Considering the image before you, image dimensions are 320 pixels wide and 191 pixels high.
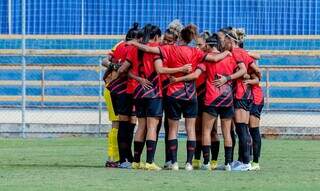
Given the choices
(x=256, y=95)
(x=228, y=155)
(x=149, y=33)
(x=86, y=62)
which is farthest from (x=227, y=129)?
(x=86, y=62)

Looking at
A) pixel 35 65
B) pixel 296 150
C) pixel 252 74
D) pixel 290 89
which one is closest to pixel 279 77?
pixel 290 89

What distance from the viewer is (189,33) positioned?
13922 millimetres

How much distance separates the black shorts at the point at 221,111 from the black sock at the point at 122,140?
108cm

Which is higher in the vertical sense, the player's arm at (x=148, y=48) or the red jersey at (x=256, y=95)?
the player's arm at (x=148, y=48)

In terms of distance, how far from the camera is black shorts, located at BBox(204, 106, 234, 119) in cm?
1438

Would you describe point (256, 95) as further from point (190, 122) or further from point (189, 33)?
point (189, 33)

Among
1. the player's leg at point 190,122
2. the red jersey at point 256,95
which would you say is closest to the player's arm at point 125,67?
the player's leg at point 190,122

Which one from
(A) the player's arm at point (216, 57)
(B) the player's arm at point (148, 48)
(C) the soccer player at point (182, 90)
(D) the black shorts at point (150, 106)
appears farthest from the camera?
(A) the player's arm at point (216, 57)

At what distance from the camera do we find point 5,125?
23.9 meters

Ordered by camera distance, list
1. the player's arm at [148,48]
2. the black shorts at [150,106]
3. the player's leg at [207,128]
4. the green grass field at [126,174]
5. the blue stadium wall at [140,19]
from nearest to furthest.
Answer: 1. the green grass field at [126,174]
2. the player's arm at [148,48]
3. the black shorts at [150,106]
4. the player's leg at [207,128]
5. the blue stadium wall at [140,19]

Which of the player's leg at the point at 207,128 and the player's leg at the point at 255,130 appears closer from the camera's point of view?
the player's leg at the point at 207,128

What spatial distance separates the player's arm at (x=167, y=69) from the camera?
13.9 m

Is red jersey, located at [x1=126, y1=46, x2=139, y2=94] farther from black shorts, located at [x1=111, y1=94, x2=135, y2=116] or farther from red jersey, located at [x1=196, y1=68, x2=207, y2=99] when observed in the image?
red jersey, located at [x1=196, y1=68, x2=207, y2=99]

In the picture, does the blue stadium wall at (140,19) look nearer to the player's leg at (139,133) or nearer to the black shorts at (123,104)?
the black shorts at (123,104)
